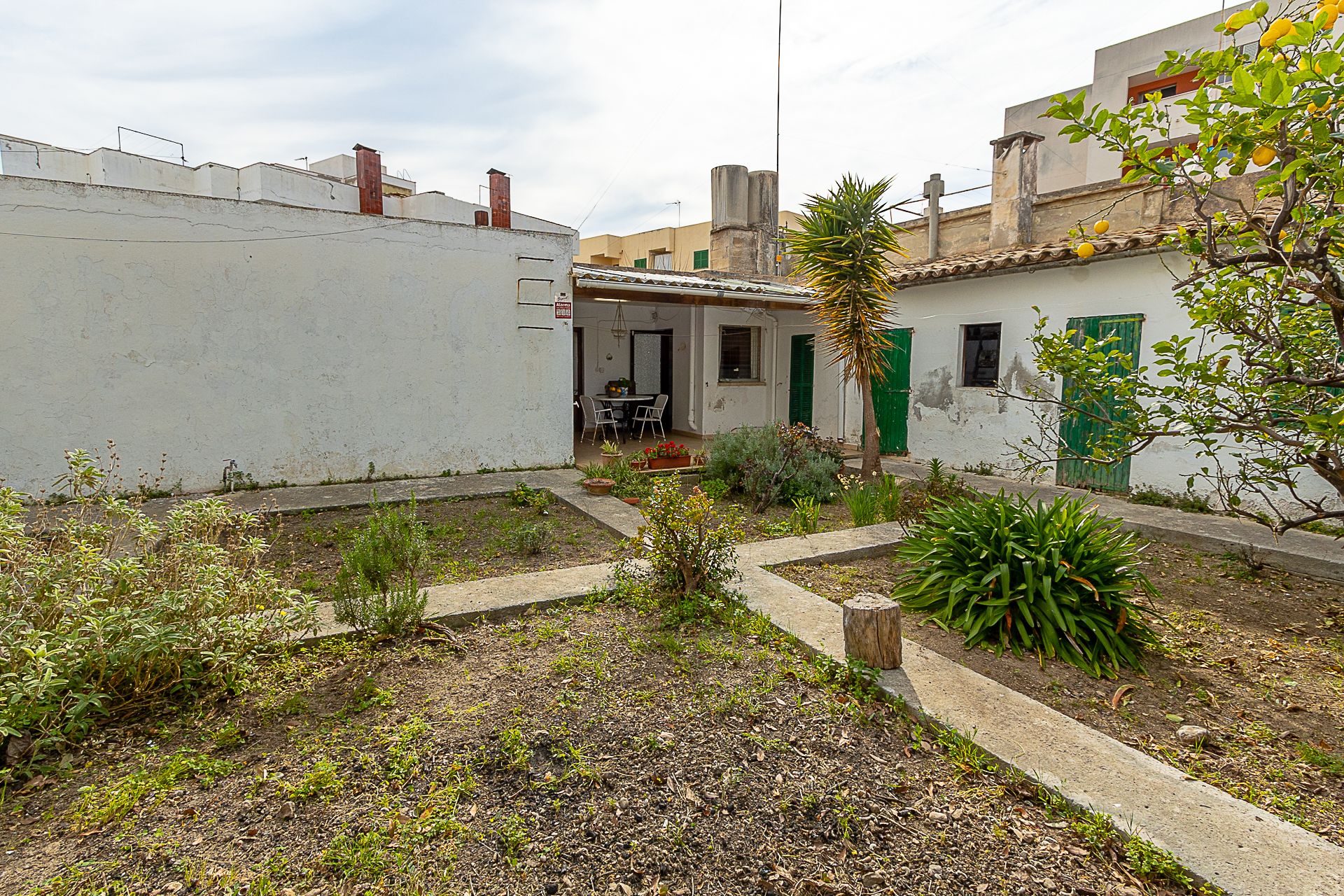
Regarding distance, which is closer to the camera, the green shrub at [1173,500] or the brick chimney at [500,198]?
the green shrub at [1173,500]

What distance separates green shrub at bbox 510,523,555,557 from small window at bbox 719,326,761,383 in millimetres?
7387

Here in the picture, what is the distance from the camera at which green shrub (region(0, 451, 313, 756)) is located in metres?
2.84

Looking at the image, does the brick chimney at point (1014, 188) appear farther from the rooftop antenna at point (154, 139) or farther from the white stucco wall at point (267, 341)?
the rooftop antenna at point (154, 139)

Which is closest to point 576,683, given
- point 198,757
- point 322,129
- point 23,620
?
point 198,757

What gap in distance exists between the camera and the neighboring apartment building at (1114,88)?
18.4 meters

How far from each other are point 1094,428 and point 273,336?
10.3 m

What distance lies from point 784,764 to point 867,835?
473mm

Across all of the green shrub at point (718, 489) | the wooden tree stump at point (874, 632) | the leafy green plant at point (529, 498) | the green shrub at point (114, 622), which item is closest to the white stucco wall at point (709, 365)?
the green shrub at point (718, 489)

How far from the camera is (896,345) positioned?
36.6 ft

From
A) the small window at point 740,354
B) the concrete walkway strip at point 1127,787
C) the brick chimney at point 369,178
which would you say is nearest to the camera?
the concrete walkway strip at point 1127,787

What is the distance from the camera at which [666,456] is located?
31.3ft

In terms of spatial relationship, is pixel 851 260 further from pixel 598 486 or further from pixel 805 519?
pixel 598 486

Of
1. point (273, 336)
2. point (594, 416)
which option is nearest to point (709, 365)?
point (594, 416)

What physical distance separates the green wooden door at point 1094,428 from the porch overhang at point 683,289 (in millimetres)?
4127
